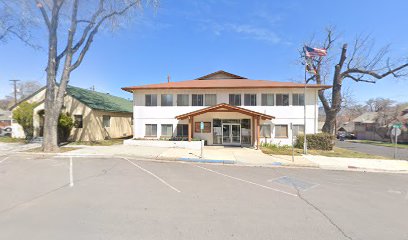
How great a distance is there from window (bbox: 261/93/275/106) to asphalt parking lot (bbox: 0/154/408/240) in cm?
1145

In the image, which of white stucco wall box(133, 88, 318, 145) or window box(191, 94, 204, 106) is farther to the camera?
window box(191, 94, 204, 106)

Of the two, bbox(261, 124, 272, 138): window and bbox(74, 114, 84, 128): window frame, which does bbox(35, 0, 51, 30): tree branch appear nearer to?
bbox(74, 114, 84, 128): window frame

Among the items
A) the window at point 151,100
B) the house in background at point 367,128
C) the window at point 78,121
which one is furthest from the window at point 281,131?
the house in background at point 367,128

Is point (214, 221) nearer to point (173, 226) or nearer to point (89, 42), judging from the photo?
point (173, 226)

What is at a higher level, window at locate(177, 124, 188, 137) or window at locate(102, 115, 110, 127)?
window at locate(102, 115, 110, 127)

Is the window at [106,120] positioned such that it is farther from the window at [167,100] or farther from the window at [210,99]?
the window at [210,99]

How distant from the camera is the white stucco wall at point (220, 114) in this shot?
1908cm

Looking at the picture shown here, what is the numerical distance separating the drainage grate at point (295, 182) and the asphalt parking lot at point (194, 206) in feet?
0.13

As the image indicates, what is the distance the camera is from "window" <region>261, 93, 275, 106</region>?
765 inches

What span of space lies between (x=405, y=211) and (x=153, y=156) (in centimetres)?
1161

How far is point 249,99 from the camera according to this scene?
19.6 m

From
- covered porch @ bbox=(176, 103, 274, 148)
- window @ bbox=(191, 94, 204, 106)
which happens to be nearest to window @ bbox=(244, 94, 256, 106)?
covered porch @ bbox=(176, 103, 274, 148)

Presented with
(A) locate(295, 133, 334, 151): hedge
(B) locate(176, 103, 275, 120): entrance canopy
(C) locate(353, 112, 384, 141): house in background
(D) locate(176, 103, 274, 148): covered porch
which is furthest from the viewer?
(C) locate(353, 112, 384, 141): house in background

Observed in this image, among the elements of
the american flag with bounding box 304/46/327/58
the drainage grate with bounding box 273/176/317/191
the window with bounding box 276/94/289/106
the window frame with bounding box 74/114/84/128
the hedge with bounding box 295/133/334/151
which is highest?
the american flag with bounding box 304/46/327/58
